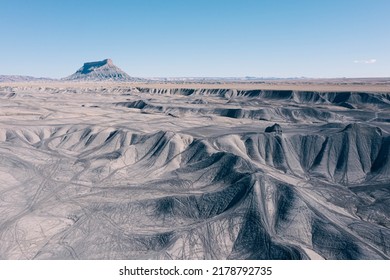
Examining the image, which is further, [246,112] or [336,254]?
[246,112]

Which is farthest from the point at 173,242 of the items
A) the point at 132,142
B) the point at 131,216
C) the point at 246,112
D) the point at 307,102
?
→ the point at 307,102

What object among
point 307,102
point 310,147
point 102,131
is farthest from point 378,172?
point 307,102

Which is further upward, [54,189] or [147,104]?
[147,104]

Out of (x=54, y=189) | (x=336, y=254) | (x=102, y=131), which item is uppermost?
(x=102, y=131)

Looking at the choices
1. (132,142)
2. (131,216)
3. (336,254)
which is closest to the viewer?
(336,254)

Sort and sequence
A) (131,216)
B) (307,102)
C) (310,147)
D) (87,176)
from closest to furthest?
(131,216)
(87,176)
(310,147)
(307,102)

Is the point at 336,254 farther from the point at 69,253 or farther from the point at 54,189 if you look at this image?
the point at 54,189
